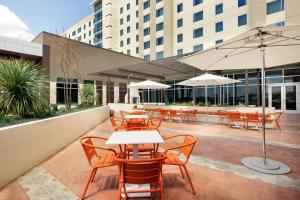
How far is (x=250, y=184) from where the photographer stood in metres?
3.40

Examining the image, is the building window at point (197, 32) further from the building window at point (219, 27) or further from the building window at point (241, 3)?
the building window at point (241, 3)

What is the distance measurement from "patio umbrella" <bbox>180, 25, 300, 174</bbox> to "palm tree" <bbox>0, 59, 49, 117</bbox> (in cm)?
444

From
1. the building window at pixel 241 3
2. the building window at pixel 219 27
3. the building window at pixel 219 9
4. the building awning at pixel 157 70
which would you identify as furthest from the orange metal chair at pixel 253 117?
the building window at pixel 219 9

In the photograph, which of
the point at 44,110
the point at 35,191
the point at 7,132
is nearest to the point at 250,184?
the point at 35,191

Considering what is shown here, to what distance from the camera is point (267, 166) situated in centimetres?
409

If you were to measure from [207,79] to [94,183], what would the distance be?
26.6 feet

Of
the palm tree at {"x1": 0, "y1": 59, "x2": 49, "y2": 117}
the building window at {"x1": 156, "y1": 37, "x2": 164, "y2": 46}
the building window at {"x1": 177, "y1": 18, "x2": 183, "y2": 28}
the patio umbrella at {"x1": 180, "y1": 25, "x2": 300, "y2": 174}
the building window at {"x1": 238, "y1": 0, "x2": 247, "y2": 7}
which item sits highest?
the building window at {"x1": 177, "y1": 18, "x2": 183, "y2": 28}

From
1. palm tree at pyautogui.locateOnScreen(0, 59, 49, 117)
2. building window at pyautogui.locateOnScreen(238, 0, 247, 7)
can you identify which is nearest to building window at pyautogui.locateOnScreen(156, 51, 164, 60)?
building window at pyautogui.locateOnScreen(238, 0, 247, 7)

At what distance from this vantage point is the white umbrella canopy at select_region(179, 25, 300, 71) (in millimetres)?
3529

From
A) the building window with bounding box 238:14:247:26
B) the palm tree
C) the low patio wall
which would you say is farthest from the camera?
the building window with bounding box 238:14:247:26

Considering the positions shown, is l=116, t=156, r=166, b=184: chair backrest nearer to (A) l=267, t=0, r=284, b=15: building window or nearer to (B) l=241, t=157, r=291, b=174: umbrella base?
(B) l=241, t=157, r=291, b=174: umbrella base

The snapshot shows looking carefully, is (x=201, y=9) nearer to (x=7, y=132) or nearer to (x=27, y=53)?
(x=27, y=53)

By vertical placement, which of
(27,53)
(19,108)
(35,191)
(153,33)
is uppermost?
(153,33)

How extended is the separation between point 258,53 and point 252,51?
0.22m
